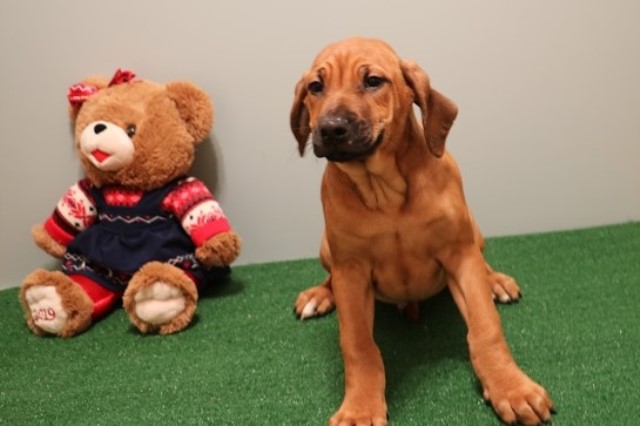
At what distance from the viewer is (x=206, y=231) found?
89.6 inches

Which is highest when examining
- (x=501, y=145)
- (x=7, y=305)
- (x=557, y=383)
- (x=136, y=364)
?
(x=501, y=145)

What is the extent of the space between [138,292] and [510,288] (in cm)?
114

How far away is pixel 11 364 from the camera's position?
2.02 m

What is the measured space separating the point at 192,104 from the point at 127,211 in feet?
1.40

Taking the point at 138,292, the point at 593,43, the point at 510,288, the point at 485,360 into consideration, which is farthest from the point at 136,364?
the point at 593,43

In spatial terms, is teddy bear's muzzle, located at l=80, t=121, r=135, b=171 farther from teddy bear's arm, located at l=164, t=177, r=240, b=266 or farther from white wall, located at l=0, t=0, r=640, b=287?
white wall, located at l=0, t=0, r=640, b=287

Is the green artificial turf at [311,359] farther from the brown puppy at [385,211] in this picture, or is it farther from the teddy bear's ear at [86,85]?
the teddy bear's ear at [86,85]

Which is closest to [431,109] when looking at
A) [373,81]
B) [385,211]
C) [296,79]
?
[373,81]

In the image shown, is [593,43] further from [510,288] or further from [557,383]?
[557,383]

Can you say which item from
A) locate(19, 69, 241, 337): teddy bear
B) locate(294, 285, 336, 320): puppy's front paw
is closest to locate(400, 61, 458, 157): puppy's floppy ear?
locate(294, 285, 336, 320): puppy's front paw

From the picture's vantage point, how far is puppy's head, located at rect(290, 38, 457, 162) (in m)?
1.48

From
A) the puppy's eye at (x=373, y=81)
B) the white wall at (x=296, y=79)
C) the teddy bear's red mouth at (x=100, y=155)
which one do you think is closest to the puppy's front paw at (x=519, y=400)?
the puppy's eye at (x=373, y=81)

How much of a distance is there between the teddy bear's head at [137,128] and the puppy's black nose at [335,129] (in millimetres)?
982

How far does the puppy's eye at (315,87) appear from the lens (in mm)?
1641
